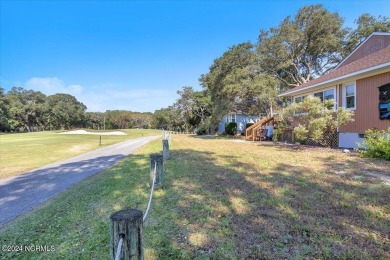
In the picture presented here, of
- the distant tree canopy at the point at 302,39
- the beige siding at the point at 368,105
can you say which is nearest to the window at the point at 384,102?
the beige siding at the point at 368,105

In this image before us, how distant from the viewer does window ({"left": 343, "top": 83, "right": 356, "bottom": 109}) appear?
10909 mm

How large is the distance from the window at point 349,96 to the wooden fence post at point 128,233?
12.3 metres

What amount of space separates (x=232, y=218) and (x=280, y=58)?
77.1ft

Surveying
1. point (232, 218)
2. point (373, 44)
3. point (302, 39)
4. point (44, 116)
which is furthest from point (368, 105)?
point (44, 116)

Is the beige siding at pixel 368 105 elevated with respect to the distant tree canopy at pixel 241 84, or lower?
lower

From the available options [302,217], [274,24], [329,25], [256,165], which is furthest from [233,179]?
[329,25]

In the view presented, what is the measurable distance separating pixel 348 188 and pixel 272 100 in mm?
14045

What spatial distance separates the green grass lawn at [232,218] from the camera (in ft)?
8.56

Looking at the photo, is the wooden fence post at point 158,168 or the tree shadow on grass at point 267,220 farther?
the wooden fence post at point 158,168

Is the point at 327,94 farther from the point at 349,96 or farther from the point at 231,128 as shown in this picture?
the point at 231,128

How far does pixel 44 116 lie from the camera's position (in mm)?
56812

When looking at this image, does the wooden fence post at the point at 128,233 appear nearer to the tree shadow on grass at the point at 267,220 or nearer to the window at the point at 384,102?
the tree shadow on grass at the point at 267,220

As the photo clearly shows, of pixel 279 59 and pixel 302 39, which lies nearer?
pixel 302 39

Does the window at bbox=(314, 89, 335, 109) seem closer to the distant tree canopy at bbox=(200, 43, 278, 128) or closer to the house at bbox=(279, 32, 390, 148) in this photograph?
the house at bbox=(279, 32, 390, 148)
